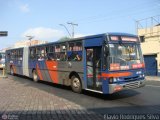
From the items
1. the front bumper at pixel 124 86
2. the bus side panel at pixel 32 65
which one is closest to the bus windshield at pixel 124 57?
the front bumper at pixel 124 86

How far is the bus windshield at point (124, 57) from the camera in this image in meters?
11.5

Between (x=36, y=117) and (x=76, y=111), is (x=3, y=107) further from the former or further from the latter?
(x=76, y=111)

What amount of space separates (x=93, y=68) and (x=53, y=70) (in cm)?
463

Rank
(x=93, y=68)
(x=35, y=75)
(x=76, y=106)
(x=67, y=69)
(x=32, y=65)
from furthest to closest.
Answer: (x=32, y=65)
(x=35, y=75)
(x=67, y=69)
(x=93, y=68)
(x=76, y=106)

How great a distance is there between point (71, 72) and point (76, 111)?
571cm

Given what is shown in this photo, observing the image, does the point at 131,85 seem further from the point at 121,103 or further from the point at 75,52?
the point at 75,52

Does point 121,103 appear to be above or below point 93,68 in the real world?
below

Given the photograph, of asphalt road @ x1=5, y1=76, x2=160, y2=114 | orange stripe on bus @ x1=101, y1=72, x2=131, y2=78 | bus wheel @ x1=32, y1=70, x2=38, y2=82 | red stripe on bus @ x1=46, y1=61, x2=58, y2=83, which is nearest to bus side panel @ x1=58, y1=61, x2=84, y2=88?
red stripe on bus @ x1=46, y1=61, x2=58, y2=83

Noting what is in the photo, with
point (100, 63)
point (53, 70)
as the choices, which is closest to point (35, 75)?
point (53, 70)

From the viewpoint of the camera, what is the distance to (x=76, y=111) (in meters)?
8.73

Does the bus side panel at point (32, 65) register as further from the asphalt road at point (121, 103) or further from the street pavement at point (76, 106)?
the street pavement at point (76, 106)

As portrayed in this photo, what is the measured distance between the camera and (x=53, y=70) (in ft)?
54.2

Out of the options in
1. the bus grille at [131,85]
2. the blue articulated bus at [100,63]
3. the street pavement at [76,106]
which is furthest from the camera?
the bus grille at [131,85]

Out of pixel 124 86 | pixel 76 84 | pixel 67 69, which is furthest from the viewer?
pixel 67 69
